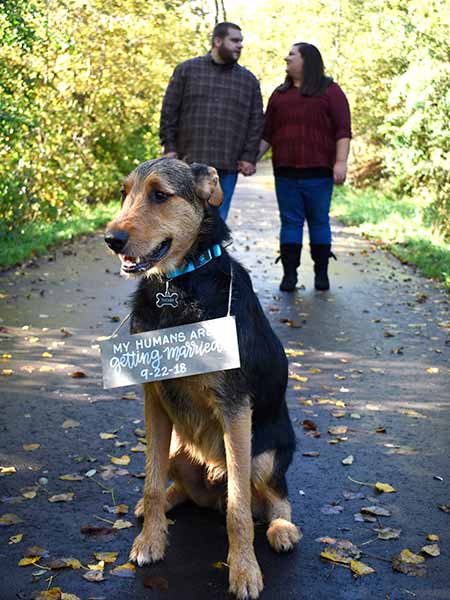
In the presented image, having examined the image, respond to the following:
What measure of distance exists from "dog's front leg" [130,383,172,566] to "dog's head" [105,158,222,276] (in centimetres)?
62

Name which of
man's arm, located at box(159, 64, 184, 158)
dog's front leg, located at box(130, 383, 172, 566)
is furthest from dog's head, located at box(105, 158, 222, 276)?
man's arm, located at box(159, 64, 184, 158)

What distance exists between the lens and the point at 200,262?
367 centimetres

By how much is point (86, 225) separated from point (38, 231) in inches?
74.9

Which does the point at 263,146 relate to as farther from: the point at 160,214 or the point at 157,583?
the point at 157,583

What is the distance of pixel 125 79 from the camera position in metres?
18.2

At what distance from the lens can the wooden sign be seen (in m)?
3.42

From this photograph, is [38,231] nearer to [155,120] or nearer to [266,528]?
[155,120]

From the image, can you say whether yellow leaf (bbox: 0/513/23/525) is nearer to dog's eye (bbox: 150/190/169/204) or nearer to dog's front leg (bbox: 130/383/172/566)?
dog's front leg (bbox: 130/383/172/566)

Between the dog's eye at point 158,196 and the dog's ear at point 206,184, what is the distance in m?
0.19

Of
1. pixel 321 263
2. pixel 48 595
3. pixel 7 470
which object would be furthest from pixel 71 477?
pixel 321 263

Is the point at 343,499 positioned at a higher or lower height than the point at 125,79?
lower

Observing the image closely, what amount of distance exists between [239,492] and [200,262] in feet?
3.51

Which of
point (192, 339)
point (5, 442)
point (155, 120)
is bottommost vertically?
point (5, 442)

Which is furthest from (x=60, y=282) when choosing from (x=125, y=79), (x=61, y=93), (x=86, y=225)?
(x=125, y=79)
